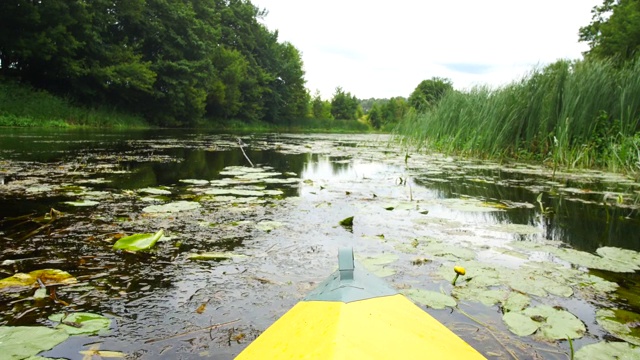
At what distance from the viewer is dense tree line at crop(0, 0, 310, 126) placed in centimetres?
1341

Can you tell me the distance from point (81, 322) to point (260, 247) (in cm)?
81

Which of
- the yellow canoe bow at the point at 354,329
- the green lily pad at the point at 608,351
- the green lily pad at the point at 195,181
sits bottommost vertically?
the green lily pad at the point at 608,351

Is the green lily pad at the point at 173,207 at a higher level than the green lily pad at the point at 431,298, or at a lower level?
higher

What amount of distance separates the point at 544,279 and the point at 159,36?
72.9 feet

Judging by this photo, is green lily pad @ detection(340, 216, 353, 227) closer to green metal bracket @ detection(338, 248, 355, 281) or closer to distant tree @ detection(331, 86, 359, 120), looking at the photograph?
green metal bracket @ detection(338, 248, 355, 281)

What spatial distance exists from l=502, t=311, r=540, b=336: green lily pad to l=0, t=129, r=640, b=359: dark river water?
0.02m

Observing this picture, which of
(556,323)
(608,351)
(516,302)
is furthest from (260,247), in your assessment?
(608,351)

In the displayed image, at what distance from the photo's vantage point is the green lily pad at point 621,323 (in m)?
1.04

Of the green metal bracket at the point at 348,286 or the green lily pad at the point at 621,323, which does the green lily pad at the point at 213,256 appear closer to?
the green metal bracket at the point at 348,286

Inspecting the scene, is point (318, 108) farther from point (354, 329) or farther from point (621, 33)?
point (354, 329)

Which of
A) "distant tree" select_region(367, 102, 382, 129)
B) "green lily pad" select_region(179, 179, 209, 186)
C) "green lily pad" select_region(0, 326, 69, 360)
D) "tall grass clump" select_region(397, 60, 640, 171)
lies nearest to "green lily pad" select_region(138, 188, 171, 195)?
"green lily pad" select_region(179, 179, 209, 186)

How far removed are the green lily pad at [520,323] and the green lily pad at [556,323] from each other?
0.08 ft

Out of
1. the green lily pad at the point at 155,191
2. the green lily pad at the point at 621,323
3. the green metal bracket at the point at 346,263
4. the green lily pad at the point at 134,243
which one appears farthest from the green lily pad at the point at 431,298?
the green lily pad at the point at 155,191

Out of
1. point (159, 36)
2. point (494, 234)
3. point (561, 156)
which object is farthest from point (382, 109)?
point (494, 234)
